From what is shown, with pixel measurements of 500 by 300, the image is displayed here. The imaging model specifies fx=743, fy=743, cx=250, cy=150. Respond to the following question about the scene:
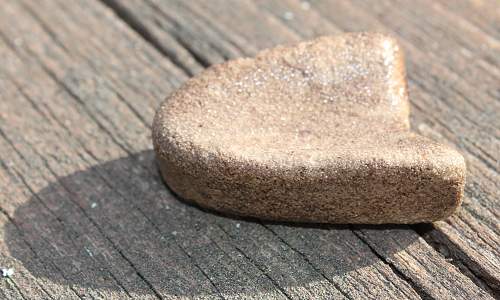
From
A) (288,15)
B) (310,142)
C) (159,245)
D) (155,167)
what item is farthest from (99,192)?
(288,15)

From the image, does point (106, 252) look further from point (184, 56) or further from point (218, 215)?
point (184, 56)

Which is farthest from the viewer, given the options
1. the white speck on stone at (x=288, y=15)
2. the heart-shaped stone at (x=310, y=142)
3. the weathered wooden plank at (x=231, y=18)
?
the white speck on stone at (x=288, y=15)

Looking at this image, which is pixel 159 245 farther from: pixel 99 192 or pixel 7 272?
pixel 7 272

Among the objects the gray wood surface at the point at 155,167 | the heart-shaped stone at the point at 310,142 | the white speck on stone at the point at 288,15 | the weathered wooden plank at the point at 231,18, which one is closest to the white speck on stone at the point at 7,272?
the gray wood surface at the point at 155,167

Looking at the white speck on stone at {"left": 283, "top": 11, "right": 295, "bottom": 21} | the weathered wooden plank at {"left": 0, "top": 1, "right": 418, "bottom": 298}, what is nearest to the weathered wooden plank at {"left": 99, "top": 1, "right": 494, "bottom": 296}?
the white speck on stone at {"left": 283, "top": 11, "right": 295, "bottom": 21}

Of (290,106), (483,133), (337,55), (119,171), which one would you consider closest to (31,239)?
(119,171)

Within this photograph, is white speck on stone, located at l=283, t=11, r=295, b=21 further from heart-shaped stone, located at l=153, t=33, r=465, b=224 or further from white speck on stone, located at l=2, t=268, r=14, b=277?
white speck on stone, located at l=2, t=268, r=14, b=277

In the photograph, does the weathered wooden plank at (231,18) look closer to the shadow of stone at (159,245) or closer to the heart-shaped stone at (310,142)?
the heart-shaped stone at (310,142)
